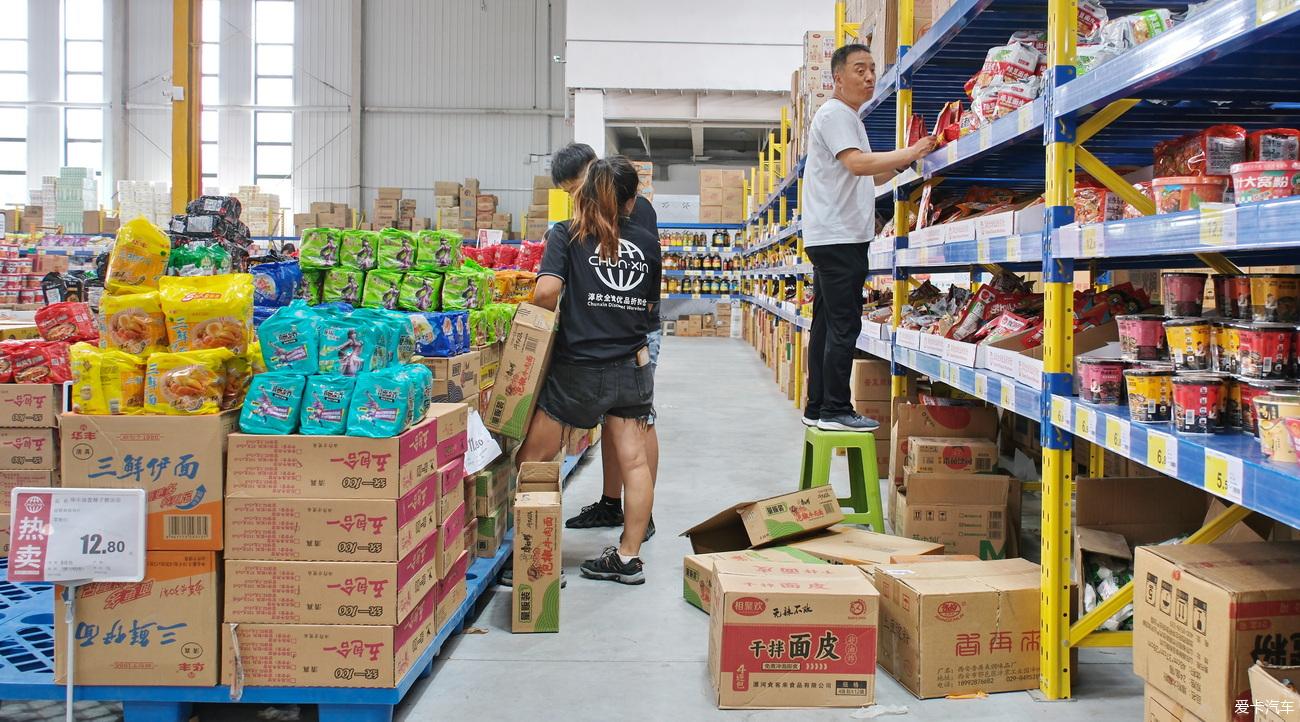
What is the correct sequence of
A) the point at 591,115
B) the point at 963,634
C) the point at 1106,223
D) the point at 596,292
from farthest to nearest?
the point at 591,115 → the point at 596,292 → the point at 963,634 → the point at 1106,223

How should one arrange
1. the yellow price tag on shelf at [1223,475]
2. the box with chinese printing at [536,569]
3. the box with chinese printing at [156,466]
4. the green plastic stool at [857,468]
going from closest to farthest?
the yellow price tag on shelf at [1223,475]
the box with chinese printing at [156,466]
the box with chinese printing at [536,569]
the green plastic stool at [857,468]

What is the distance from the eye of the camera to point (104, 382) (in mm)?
2207

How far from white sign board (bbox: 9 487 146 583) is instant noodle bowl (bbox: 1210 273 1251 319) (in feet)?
8.06

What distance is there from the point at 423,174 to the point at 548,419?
1972 centimetres

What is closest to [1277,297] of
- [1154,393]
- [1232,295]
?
[1232,295]

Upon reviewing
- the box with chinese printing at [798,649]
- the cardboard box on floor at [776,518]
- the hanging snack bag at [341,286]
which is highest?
the hanging snack bag at [341,286]

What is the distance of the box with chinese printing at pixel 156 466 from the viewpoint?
220 centimetres

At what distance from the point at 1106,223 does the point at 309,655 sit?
210 cm

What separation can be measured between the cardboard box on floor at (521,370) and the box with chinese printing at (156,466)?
1315 millimetres

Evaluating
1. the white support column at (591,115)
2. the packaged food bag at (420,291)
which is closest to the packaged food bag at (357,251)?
the packaged food bag at (420,291)

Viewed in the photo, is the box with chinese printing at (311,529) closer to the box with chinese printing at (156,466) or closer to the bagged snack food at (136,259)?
the box with chinese printing at (156,466)

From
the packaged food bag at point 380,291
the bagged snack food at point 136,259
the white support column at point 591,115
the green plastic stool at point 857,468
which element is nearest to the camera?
the bagged snack food at point 136,259

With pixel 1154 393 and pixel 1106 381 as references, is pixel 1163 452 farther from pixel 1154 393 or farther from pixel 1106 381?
pixel 1106 381

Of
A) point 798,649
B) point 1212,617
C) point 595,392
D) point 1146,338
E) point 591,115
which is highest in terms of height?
point 591,115
